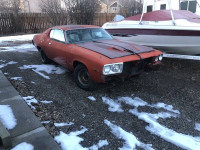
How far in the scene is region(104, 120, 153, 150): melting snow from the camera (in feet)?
8.36

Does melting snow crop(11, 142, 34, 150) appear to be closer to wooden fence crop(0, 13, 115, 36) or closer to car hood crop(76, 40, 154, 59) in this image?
car hood crop(76, 40, 154, 59)

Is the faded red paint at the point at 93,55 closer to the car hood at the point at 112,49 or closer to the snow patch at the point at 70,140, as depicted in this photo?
the car hood at the point at 112,49

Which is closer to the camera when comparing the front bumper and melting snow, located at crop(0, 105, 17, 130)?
melting snow, located at crop(0, 105, 17, 130)

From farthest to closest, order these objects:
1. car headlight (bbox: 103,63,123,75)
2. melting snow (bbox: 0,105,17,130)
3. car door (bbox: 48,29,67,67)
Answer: car door (bbox: 48,29,67,67)
car headlight (bbox: 103,63,123,75)
melting snow (bbox: 0,105,17,130)

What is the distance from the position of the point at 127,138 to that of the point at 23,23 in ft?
46.7

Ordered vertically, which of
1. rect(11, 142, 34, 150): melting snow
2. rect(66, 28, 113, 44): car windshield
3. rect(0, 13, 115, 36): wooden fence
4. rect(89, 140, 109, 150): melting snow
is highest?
rect(0, 13, 115, 36): wooden fence

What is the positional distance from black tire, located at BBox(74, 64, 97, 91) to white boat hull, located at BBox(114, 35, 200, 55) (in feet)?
9.55

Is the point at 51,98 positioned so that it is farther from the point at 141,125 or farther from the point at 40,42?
the point at 40,42

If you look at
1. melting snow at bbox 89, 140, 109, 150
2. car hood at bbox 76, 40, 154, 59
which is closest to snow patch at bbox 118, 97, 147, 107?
car hood at bbox 76, 40, 154, 59

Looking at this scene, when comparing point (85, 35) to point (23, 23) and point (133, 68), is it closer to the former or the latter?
point (133, 68)

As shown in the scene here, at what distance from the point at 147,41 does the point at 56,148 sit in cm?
474

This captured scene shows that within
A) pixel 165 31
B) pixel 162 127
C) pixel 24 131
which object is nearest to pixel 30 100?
pixel 24 131

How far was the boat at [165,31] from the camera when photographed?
5.17 metres

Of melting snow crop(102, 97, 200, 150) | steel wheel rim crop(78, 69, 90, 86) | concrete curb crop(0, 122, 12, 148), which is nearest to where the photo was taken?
concrete curb crop(0, 122, 12, 148)
